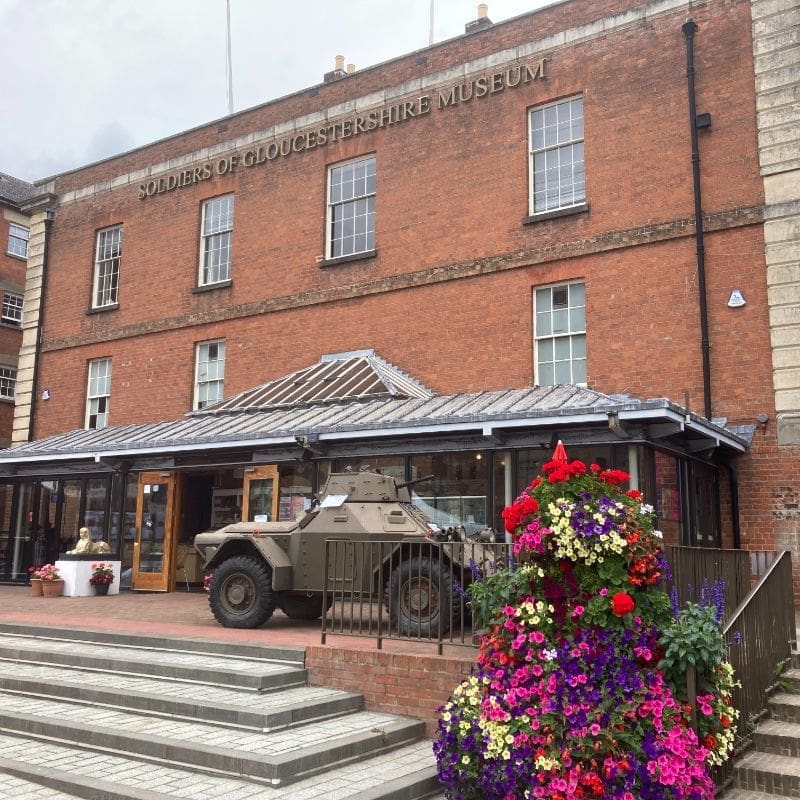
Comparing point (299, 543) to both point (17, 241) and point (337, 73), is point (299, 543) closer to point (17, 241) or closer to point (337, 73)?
point (337, 73)

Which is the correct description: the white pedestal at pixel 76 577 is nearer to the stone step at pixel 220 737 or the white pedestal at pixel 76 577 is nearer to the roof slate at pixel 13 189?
the stone step at pixel 220 737

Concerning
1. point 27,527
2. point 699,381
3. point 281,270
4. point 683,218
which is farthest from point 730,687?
point 27,527

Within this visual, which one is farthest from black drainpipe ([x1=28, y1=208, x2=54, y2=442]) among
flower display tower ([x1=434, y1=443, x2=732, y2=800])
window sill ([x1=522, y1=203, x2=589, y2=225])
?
flower display tower ([x1=434, y1=443, x2=732, y2=800])

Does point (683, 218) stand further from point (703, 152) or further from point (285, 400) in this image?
point (285, 400)

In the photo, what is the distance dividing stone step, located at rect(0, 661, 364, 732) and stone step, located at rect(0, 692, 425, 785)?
8 centimetres

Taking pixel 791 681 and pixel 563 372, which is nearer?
pixel 791 681

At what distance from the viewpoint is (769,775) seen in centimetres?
585

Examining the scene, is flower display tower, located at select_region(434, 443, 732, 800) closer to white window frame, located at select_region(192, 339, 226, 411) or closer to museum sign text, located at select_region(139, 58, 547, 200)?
museum sign text, located at select_region(139, 58, 547, 200)

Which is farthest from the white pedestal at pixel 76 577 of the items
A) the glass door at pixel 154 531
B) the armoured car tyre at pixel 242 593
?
the armoured car tyre at pixel 242 593

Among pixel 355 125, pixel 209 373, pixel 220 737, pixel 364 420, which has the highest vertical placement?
pixel 355 125

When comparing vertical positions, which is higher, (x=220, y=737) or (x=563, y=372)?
(x=563, y=372)

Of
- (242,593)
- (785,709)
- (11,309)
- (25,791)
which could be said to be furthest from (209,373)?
(11,309)

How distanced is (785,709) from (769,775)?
46.7 inches

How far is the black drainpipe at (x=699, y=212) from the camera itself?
1326 centimetres
